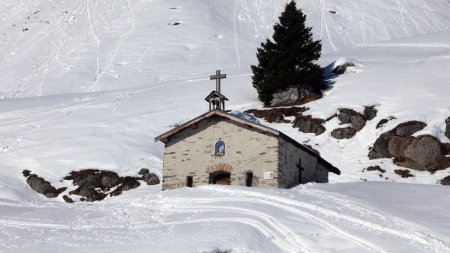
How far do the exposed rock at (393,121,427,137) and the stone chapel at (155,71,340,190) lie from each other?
12.5 meters

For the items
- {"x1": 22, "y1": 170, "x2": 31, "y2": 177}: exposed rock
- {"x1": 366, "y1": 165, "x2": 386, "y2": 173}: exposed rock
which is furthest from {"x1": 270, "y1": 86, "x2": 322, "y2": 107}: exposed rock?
{"x1": 22, "y1": 170, "x2": 31, "y2": 177}: exposed rock

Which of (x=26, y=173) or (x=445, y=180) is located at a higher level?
(x=26, y=173)

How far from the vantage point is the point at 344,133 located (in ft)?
145

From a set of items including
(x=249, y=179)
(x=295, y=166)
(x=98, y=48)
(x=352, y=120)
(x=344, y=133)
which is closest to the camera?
(x=249, y=179)

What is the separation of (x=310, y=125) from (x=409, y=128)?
270 inches

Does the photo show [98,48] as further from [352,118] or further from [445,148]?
[445,148]

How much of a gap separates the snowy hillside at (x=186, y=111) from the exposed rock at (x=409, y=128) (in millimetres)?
701

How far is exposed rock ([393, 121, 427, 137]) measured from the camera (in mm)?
41188

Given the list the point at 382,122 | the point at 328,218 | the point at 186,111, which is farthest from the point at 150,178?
the point at 328,218

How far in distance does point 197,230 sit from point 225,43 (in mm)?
62833

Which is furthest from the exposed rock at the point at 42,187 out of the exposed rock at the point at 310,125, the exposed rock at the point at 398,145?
the exposed rock at the point at 398,145

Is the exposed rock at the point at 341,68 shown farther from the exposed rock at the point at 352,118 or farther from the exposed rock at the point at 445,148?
the exposed rock at the point at 445,148

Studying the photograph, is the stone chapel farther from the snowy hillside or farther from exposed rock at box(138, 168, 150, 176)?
exposed rock at box(138, 168, 150, 176)

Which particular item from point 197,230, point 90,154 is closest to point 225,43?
point 90,154
